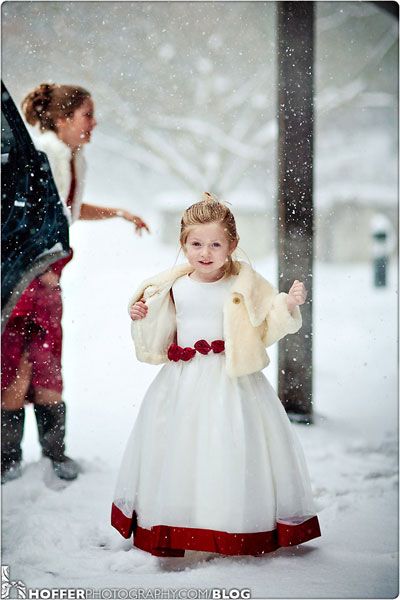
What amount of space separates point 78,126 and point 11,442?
725 mm

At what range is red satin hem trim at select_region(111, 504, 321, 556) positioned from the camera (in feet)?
3.82

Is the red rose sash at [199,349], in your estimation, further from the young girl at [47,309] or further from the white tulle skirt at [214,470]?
the young girl at [47,309]

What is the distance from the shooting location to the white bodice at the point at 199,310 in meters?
1.23

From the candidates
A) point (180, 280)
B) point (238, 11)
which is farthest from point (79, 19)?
point (180, 280)

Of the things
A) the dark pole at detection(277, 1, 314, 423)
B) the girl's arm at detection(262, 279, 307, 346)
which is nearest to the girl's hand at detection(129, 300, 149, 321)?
the girl's arm at detection(262, 279, 307, 346)

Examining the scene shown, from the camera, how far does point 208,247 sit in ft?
3.97

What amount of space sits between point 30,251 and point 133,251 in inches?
8.8

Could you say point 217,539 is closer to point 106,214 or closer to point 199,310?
point 199,310

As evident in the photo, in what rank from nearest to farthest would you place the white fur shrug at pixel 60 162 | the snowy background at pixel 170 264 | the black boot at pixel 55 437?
the snowy background at pixel 170 264
the white fur shrug at pixel 60 162
the black boot at pixel 55 437

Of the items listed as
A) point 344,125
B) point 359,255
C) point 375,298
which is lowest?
point 375,298

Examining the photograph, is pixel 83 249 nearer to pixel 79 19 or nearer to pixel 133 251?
pixel 133 251

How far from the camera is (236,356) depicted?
3.90 feet

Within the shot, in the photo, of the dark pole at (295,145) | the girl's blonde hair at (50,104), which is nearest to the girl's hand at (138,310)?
the dark pole at (295,145)

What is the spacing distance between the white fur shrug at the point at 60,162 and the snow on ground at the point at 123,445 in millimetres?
48
